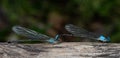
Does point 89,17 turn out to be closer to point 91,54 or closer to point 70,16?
point 70,16

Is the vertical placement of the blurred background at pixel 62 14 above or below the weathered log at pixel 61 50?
above

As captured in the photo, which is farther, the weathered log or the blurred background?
the blurred background

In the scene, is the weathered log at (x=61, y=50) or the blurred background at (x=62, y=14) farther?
the blurred background at (x=62, y=14)

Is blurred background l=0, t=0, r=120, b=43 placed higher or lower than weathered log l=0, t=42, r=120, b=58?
higher

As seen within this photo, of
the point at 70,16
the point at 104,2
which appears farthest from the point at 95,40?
the point at 70,16

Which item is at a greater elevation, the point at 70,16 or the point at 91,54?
the point at 70,16
